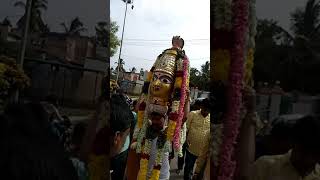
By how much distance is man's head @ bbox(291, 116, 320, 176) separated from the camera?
5.14 feet

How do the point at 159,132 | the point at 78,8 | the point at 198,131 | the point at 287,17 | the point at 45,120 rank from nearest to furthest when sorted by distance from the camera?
the point at 287,17
the point at 45,120
the point at 78,8
the point at 159,132
the point at 198,131

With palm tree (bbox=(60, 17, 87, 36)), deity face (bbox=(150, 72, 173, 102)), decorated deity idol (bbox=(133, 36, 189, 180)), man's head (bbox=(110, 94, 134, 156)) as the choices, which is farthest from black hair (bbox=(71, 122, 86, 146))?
deity face (bbox=(150, 72, 173, 102))

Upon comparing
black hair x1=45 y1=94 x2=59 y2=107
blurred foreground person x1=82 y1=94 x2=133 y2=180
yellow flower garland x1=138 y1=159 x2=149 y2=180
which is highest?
black hair x1=45 y1=94 x2=59 y2=107

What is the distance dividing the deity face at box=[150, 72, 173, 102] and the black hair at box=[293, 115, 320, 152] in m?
2.76

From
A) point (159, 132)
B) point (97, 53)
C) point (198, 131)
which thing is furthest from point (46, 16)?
point (198, 131)

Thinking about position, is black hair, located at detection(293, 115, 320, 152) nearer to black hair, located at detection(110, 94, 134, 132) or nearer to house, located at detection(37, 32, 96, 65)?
house, located at detection(37, 32, 96, 65)

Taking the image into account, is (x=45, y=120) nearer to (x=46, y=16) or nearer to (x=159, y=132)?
(x=46, y=16)

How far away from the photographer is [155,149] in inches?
181

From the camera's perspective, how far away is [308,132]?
158 centimetres

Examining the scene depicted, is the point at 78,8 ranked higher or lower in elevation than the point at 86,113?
higher

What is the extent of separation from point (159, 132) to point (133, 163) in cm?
46

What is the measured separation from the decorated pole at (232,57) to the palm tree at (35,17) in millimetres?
651

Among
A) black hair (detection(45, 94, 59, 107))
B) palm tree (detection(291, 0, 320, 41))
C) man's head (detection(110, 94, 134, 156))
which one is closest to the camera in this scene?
palm tree (detection(291, 0, 320, 41))

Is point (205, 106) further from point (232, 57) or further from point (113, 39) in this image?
point (232, 57)
